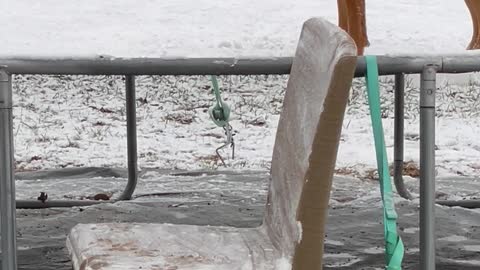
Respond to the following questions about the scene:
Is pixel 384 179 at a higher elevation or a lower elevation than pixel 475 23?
lower

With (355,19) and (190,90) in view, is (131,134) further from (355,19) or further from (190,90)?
(190,90)

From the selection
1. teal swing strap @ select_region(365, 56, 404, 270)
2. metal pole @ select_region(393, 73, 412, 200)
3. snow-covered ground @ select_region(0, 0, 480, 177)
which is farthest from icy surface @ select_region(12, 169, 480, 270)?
teal swing strap @ select_region(365, 56, 404, 270)

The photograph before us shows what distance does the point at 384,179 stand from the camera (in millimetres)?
1390

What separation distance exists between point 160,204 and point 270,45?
978mm

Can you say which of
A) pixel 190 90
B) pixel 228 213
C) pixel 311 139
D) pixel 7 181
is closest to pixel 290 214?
pixel 311 139

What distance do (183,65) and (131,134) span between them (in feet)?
4.25

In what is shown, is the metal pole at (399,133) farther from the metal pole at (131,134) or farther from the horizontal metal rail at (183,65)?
the horizontal metal rail at (183,65)

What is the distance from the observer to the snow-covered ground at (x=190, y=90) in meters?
2.12

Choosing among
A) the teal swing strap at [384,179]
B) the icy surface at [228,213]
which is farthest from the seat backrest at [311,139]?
the icy surface at [228,213]

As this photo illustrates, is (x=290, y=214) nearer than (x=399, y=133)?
Yes

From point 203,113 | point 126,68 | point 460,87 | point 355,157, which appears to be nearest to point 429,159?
point 126,68

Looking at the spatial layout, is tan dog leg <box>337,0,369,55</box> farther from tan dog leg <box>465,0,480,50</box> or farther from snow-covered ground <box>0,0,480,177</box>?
tan dog leg <box>465,0,480,50</box>

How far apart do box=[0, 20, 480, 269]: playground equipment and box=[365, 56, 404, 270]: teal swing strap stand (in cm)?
4

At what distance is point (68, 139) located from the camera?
455 cm
